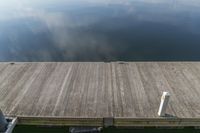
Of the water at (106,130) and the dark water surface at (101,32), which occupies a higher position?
the water at (106,130)

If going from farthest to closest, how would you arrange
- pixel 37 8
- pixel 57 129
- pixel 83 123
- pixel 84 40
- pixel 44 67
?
pixel 37 8
pixel 84 40
pixel 44 67
pixel 57 129
pixel 83 123

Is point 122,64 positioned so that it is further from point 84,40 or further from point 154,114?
point 84,40

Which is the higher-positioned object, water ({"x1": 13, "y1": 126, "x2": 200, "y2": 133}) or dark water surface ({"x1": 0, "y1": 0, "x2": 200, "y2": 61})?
water ({"x1": 13, "y1": 126, "x2": 200, "y2": 133})

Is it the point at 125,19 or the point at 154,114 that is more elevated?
the point at 154,114

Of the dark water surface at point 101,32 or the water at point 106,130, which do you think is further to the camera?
the dark water surface at point 101,32

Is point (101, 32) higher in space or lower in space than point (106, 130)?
lower

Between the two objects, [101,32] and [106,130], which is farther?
[101,32]

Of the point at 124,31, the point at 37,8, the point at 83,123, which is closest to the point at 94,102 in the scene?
the point at 83,123

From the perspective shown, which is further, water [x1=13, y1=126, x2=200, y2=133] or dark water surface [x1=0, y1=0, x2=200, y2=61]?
dark water surface [x1=0, y1=0, x2=200, y2=61]
